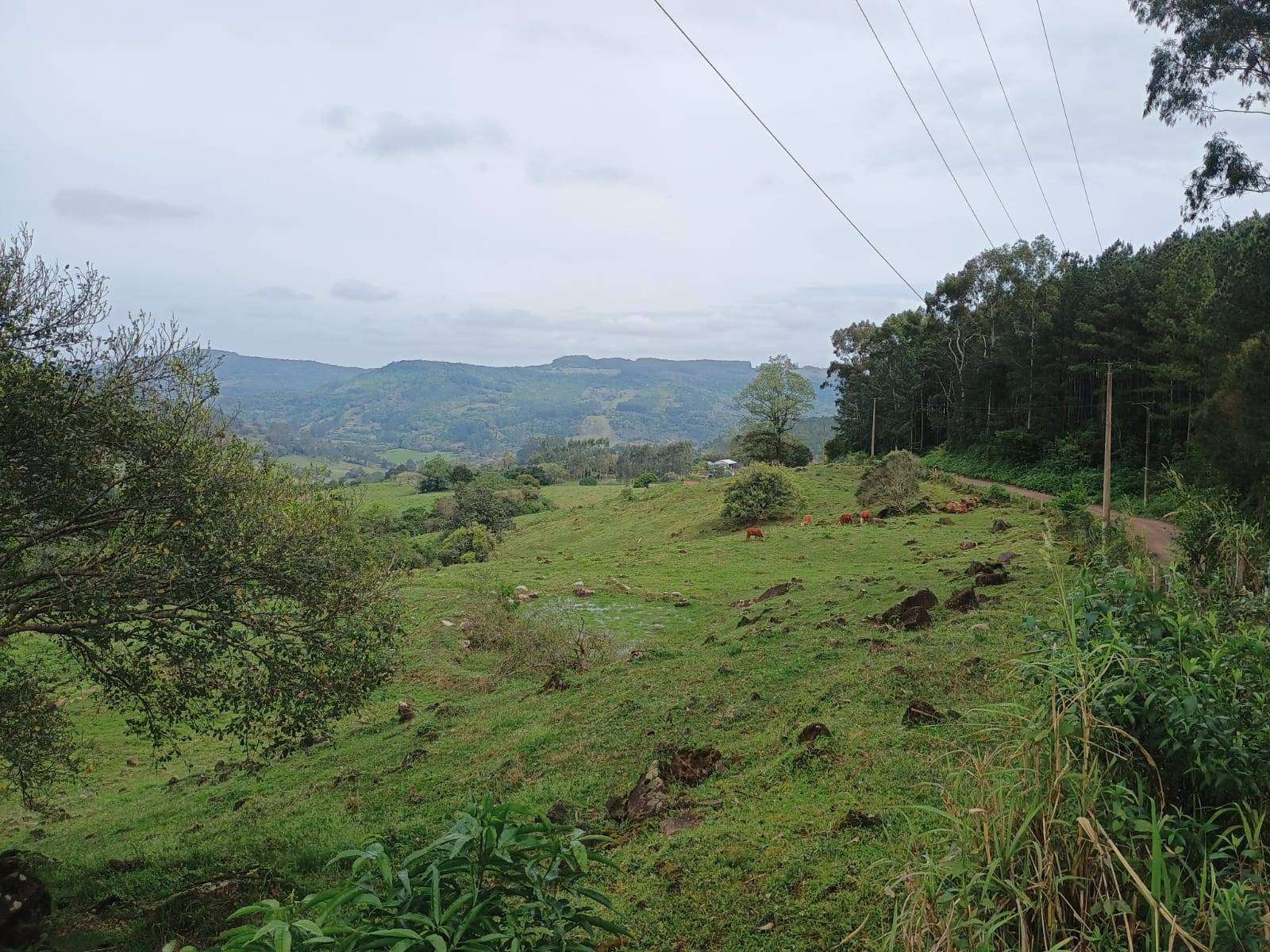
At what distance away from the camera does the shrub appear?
4684cm

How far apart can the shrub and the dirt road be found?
1271 inches

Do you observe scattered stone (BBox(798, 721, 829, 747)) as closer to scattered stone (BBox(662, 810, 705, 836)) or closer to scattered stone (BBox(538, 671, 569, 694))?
scattered stone (BBox(662, 810, 705, 836))

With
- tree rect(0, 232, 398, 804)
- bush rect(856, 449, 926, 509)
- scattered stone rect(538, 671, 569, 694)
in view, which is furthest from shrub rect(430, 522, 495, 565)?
tree rect(0, 232, 398, 804)

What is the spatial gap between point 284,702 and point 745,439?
2537 inches

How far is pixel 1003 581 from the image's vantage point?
1841 cm

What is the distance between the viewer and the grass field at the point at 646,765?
643 cm

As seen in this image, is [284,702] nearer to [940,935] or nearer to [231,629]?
[231,629]

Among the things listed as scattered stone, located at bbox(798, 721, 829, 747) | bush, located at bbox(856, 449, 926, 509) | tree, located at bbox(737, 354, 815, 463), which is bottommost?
scattered stone, located at bbox(798, 721, 829, 747)

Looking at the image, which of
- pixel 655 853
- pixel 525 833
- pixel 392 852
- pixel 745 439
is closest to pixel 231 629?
pixel 392 852

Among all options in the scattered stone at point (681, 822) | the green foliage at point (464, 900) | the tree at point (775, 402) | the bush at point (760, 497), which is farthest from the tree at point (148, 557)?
the tree at point (775, 402)

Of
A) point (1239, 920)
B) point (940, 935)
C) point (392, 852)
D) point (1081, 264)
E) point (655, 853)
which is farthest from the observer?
point (1081, 264)

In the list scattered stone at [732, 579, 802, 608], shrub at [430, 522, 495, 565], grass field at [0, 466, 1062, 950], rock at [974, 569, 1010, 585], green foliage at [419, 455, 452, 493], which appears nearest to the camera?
grass field at [0, 466, 1062, 950]

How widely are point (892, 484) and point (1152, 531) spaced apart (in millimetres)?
14430

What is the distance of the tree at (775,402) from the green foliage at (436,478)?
143ft
